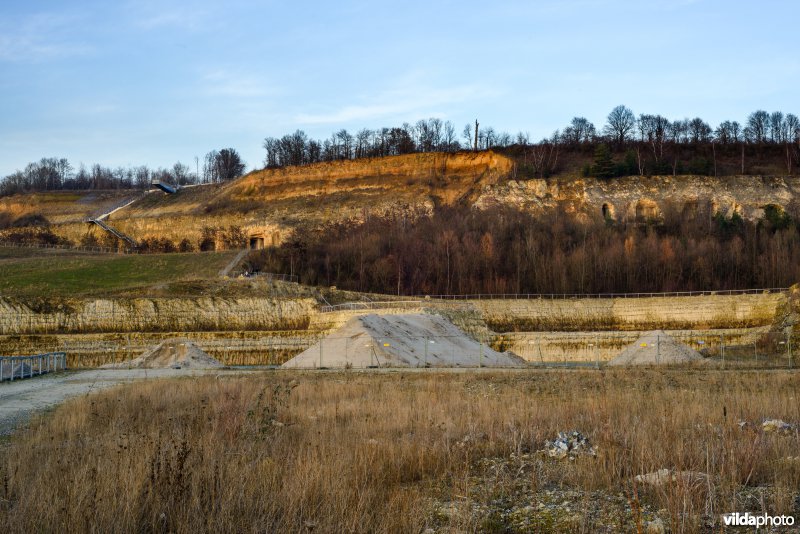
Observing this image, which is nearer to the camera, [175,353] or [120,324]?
[175,353]

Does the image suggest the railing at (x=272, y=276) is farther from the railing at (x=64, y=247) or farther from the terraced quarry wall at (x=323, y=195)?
the railing at (x=64, y=247)

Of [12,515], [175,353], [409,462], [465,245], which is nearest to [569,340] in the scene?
[465,245]

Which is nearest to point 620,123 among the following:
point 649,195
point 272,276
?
point 649,195

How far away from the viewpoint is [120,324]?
4038 cm

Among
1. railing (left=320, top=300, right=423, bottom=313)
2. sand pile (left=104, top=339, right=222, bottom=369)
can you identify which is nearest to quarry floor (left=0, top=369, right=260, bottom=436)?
sand pile (left=104, top=339, right=222, bottom=369)

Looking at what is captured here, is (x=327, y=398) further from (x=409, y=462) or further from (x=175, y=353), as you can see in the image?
(x=175, y=353)

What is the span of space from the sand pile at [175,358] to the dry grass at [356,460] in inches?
684

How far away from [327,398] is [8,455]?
6881 mm

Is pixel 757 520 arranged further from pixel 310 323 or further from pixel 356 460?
pixel 310 323

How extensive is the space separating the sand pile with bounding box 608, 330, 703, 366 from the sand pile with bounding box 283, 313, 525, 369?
4697 millimetres

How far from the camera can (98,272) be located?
52.7 metres

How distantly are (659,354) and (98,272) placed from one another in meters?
40.1

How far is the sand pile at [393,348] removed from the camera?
28.0 metres

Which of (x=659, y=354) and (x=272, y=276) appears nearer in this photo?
(x=659, y=354)
